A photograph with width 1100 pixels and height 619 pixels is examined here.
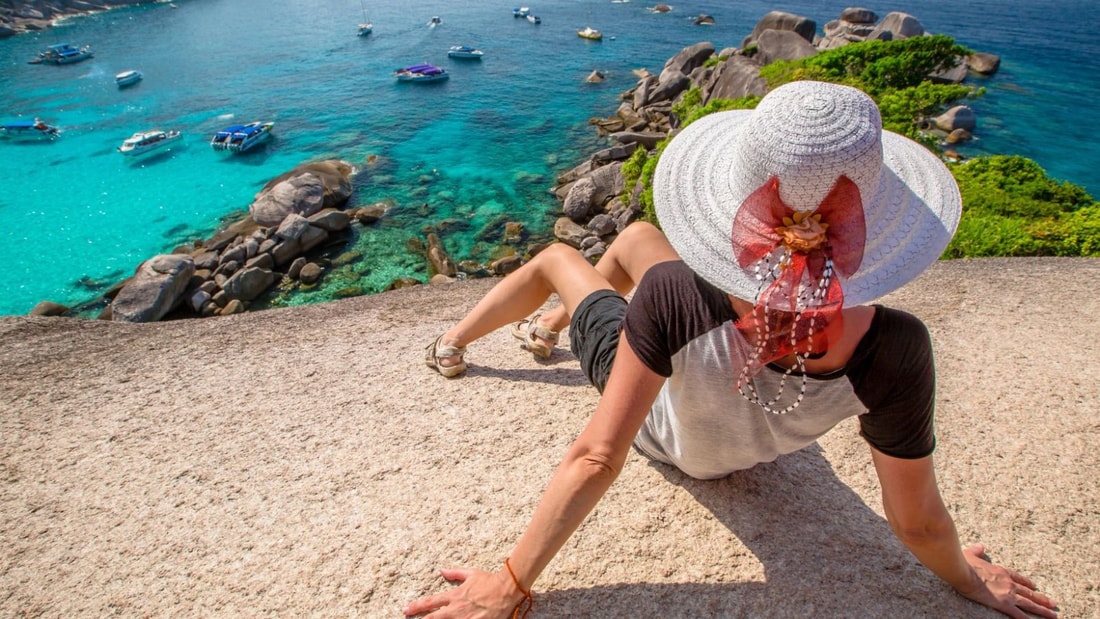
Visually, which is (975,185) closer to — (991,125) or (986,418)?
(986,418)

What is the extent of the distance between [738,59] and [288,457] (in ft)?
63.9

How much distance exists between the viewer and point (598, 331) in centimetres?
249

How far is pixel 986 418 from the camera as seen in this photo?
345 cm

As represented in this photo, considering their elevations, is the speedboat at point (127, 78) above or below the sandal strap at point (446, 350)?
below

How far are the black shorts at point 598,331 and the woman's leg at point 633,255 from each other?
16 centimetres

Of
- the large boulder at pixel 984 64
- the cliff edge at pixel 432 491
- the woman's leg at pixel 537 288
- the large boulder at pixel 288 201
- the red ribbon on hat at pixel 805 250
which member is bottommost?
the large boulder at pixel 288 201

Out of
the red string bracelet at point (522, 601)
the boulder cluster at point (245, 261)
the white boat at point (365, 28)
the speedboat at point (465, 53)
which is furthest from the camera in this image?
the white boat at point (365, 28)

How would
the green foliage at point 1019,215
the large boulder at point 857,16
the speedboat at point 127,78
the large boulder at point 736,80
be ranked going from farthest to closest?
the large boulder at point 857,16 → the speedboat at point 127,78 → the large boulder at point 736,80 → the green foliage at point 1019,215

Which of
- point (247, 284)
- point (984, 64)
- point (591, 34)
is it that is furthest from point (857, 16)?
point (247, 284)

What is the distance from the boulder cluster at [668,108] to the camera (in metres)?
14.1

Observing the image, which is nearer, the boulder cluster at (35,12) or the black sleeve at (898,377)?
the black sleeve at (898,377)

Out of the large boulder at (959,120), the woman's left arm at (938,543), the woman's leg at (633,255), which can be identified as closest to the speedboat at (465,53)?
the large boulder at (959,120)

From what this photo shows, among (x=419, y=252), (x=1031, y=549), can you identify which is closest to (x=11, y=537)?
(x=1031, y=549)

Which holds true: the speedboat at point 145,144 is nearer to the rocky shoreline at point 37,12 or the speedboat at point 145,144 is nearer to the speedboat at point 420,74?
the speedboat at point 420,74
